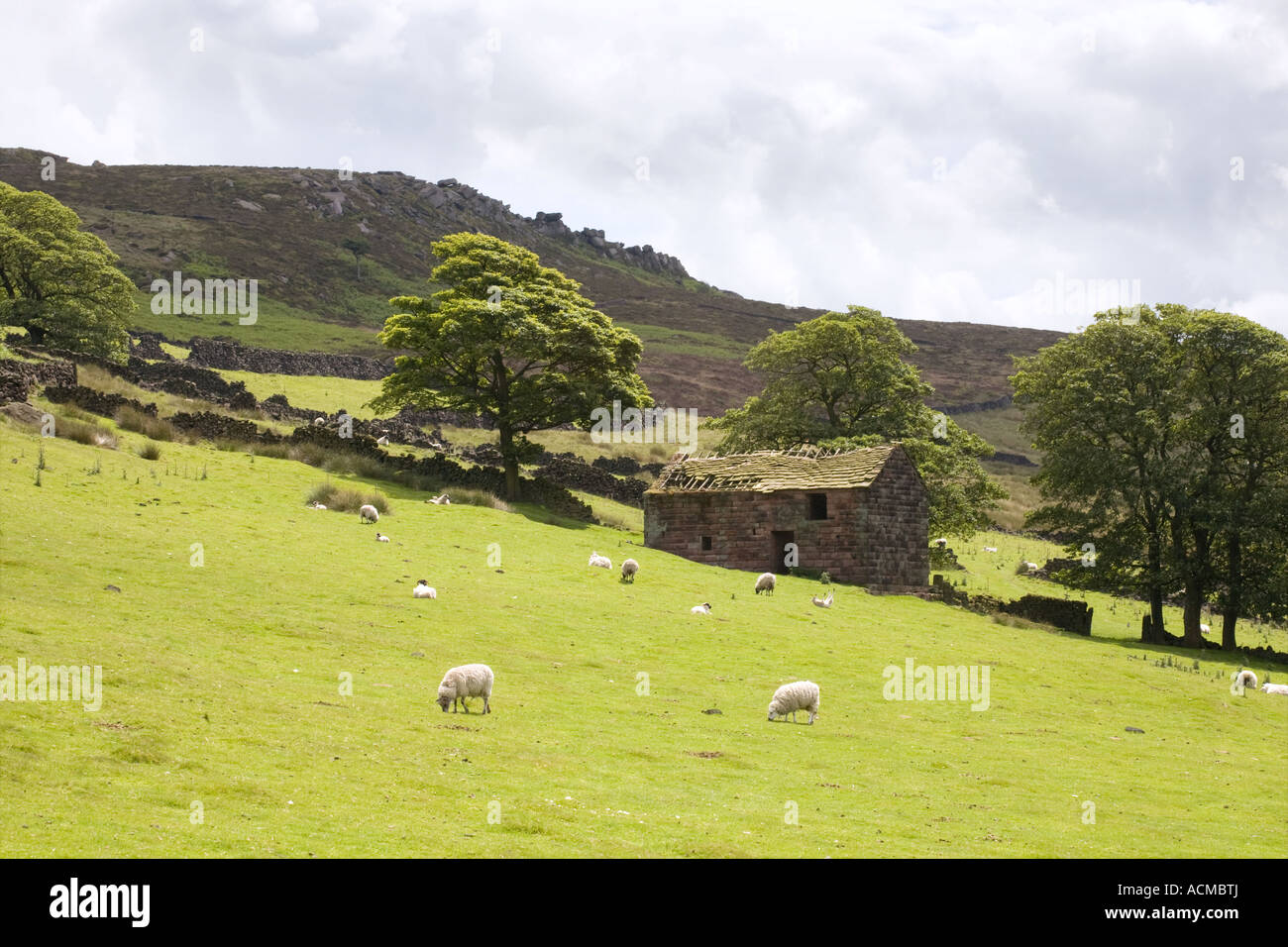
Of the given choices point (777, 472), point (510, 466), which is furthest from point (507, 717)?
point (510, 466)

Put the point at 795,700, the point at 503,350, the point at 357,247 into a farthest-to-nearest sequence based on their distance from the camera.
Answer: the point at 357,247 → the point at 503,350 → the point at 795,700

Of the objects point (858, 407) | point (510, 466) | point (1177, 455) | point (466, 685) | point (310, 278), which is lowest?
point (466, 685)

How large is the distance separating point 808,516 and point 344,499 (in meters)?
18.9

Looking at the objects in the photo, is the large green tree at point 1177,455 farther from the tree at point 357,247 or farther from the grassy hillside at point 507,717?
the tree at point 357,247

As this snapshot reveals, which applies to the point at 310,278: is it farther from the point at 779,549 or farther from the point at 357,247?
the point at 779,549

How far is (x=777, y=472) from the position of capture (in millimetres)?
47375

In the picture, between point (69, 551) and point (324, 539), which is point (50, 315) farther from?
point (69, 551)

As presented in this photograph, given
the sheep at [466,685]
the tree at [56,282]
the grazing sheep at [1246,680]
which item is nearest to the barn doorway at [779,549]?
the grazing sheep at [1246,680]

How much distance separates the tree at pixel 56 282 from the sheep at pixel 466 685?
4439cm

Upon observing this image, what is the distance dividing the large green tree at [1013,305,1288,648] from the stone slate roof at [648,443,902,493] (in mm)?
8457

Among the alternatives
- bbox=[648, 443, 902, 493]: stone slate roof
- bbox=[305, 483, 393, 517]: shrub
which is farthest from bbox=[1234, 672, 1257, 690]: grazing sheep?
bbox=[305, 483, 393, 517]: shrub

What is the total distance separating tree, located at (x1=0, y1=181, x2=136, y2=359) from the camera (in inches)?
2178

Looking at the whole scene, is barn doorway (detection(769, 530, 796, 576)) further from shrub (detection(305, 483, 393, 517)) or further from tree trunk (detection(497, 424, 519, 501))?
shrub (detection(305, 483, 393, 517))

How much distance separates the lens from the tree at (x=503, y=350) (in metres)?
48.8
